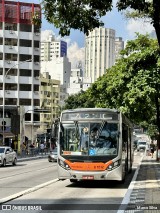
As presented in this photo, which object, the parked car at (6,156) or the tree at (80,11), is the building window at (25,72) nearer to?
the parked car at (6,156)

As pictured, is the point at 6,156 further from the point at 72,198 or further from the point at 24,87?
the point at 24,87

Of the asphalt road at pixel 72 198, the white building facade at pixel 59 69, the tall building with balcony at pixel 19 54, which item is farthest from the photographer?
the white building facade at pixel 59 69

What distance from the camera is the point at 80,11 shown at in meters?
13.1

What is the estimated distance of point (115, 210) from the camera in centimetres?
1259

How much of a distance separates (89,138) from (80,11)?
23.9ft

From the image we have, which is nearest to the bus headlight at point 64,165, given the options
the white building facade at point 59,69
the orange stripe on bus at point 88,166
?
→ the orange stripe on bus at point 88,166

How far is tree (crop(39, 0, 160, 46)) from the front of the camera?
12898 millimetres

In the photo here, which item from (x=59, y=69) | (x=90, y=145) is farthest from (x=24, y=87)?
(x=59, y=69)

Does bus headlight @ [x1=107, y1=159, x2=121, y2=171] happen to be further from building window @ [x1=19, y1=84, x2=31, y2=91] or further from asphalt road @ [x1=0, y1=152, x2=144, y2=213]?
building window @ [x1=19, y1=84, x2=31, y2=91]

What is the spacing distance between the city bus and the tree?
264 inches

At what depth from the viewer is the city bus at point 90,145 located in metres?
19.0

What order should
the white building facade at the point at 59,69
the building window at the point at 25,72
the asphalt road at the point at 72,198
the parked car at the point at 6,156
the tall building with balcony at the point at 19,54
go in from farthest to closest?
the white building facade at the point at 59,69
the building window at the point at 25,72
the tall building with balcony at the point at 19,54
the parked car at the point at 6,156
the asphalt road at the point at 72,198

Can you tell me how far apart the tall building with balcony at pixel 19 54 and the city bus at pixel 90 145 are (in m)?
62.9

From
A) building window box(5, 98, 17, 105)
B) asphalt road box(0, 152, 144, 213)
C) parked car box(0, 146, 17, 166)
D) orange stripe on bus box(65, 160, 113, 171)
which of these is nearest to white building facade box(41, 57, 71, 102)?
building window box(5, 98, 17, 105)
